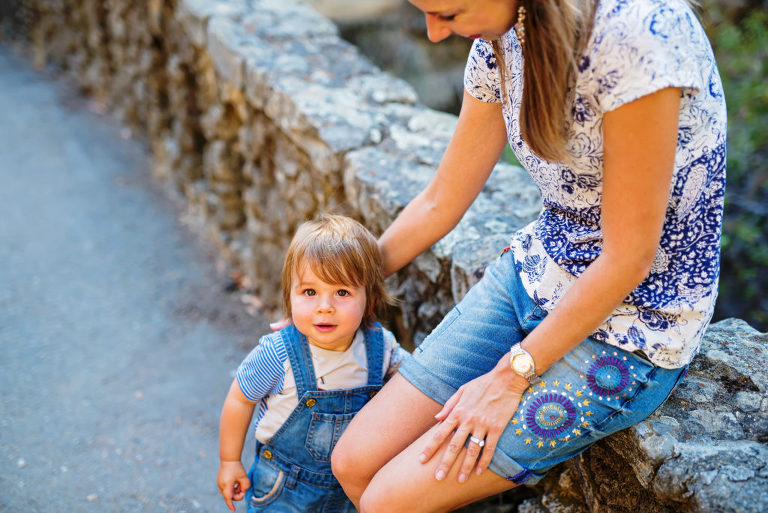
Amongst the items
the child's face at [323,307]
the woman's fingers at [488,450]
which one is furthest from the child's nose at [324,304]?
the woman's fingers at [488,450]

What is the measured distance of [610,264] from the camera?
4.01 feet

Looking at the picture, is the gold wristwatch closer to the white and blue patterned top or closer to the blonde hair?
the white and blue patterned top

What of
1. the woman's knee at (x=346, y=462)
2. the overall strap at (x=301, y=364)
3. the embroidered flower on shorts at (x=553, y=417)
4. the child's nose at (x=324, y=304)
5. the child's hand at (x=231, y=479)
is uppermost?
the embroidered flower on shorts at (x=553, y=417)

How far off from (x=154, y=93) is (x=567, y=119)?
10.8ft

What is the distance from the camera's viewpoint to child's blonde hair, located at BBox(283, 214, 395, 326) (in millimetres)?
1561

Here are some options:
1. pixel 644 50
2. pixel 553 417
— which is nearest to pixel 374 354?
pixel 553 417

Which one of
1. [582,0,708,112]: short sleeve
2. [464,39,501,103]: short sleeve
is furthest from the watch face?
[464,39,501,103]: short sleeve

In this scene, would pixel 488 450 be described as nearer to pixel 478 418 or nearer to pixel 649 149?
pixel 478 418

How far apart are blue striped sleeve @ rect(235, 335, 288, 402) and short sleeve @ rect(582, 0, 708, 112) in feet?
3.04

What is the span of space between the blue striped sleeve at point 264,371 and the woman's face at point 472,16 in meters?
0.82

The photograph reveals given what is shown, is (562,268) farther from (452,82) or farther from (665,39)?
(452,82)

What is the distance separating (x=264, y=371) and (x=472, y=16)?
92 cm

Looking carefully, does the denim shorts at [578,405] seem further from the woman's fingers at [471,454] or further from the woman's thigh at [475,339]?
the woman's thigh at [475,339]

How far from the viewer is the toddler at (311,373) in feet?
5.15
